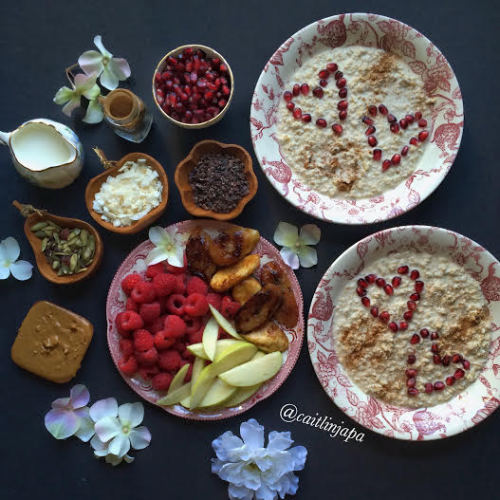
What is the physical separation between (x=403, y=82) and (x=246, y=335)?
1336 mm

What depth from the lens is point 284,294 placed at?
254 cm

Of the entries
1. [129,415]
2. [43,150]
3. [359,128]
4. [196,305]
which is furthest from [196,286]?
[359,128]

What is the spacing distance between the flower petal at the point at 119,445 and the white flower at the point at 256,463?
15.6 inches

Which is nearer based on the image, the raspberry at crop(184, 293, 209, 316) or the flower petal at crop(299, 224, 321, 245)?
the raspberry at crop(184, 293, 209, 316)

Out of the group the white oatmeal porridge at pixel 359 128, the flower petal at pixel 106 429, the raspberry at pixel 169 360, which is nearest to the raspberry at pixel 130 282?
the raspberry at pixel 169 360

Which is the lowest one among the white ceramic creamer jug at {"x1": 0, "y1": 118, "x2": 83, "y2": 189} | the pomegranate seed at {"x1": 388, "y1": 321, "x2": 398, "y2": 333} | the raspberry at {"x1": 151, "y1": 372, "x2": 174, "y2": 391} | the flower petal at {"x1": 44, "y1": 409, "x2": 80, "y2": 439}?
the flower petal at {"x1": 44, "y1": 409, "x2": 80, "y2": 439}

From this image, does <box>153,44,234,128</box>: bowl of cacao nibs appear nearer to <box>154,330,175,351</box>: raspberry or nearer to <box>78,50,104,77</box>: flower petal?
<box>78,50,104,77</box>: flower petal

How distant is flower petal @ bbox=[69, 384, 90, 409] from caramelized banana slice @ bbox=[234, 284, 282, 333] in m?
0.78

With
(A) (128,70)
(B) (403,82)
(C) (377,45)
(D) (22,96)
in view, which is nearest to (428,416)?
(B) (403,82)

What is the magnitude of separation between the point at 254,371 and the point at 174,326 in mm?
402

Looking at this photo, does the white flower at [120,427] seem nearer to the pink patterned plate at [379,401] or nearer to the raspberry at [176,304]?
the raspberry at [176,304]

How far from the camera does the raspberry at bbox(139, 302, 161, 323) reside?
2.47 metres

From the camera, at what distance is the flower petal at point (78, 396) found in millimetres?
2588

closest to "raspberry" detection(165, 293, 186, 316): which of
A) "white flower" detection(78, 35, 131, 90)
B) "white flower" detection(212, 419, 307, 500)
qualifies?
"white flower" detection(212, 419, 307, 500)
